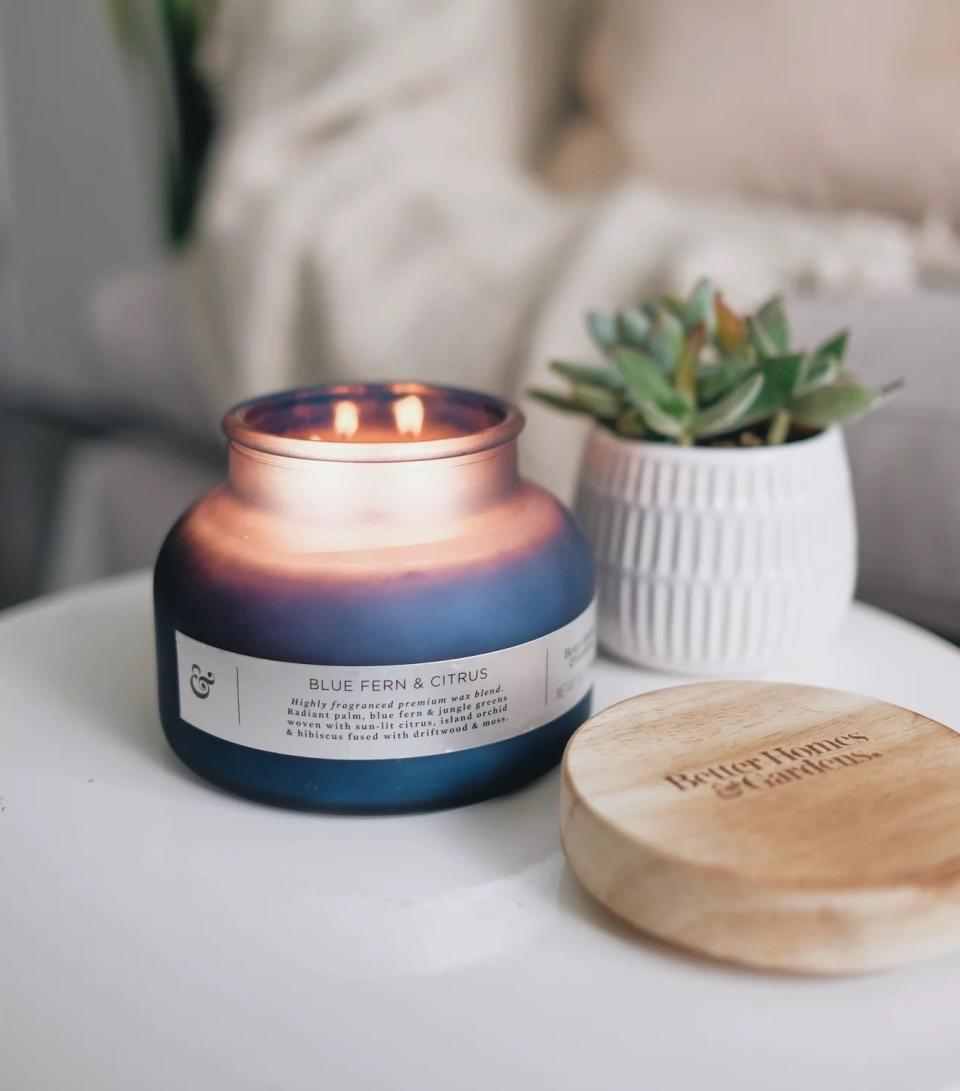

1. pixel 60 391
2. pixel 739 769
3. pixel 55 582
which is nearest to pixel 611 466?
pixel 739 769

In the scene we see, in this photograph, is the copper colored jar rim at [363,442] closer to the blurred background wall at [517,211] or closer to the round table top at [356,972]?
the round table top at [356,972]

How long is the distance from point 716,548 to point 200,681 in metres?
0.23

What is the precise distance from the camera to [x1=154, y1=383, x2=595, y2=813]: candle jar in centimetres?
41

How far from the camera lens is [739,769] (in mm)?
388

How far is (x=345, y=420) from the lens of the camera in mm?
504

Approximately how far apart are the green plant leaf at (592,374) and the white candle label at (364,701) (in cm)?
16

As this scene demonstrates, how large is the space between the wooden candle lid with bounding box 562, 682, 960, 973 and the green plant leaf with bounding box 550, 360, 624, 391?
181 mm

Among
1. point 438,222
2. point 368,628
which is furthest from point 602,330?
point 438,222

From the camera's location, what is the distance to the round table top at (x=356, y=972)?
1.02ft

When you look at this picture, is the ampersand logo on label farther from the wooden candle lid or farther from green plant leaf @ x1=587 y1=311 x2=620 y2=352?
green plant leaf @ x1=587 y1=311 x2=620 y2=352

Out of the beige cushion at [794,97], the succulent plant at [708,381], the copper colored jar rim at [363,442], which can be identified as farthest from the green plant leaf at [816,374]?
the beige cushion at [794,97]

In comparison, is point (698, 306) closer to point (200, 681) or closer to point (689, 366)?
point (689, 366)

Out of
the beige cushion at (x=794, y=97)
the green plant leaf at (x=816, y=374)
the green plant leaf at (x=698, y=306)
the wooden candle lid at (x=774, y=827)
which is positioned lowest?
the wooden candle lid at (x=774, y=827)

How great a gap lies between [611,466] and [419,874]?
23cm
